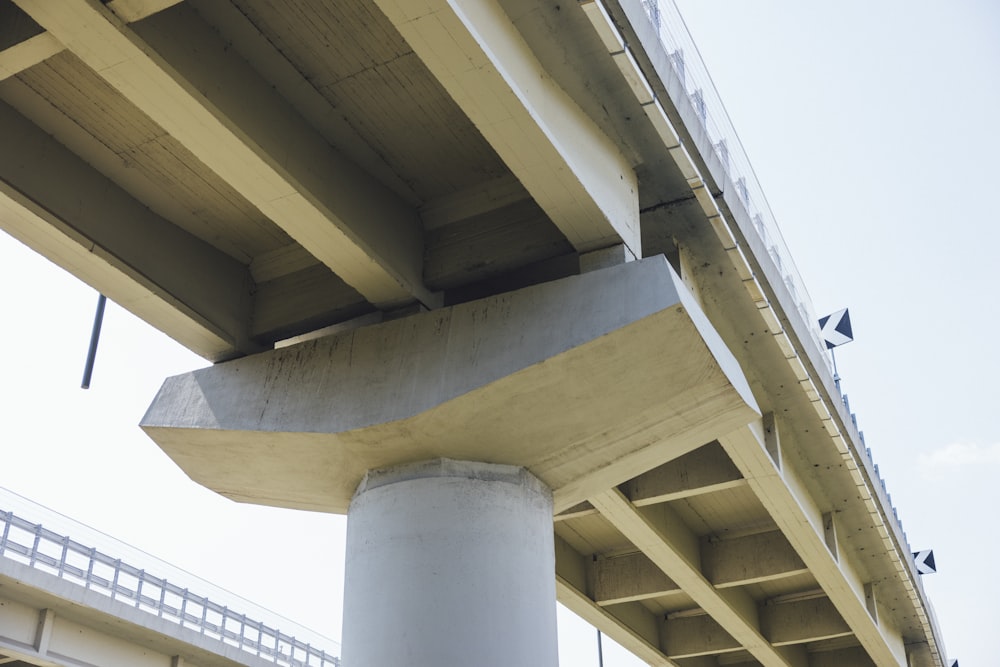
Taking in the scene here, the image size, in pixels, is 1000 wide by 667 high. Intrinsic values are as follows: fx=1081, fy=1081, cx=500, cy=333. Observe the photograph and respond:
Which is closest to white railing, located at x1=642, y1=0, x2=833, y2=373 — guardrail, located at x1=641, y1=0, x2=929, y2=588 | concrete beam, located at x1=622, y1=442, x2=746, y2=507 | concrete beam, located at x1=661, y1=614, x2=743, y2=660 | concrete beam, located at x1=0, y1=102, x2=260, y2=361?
guardrail, located at x1=641, y1=0, x2=929, y2=588

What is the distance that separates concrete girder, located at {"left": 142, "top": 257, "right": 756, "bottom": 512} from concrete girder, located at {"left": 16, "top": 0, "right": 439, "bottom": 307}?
2.06ft

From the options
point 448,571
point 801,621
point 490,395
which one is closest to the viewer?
point 448,571

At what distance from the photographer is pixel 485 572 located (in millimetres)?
7902

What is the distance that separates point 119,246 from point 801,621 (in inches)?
530

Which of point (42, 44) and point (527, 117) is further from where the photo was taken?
point (527, 117)

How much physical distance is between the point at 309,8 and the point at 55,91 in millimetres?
2008

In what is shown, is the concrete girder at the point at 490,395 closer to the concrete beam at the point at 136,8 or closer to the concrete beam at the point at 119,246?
the concrete beam at the point at 119,246

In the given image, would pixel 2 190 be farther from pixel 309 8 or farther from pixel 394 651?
pixel 394 651

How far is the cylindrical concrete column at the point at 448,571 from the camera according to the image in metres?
7.67

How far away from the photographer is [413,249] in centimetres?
894

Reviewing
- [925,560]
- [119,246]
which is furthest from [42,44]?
[925,560]

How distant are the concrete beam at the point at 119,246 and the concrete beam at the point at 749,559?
8.91m

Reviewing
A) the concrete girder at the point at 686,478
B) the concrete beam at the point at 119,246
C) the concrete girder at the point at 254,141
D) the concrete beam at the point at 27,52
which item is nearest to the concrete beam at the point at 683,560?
the concrete girder at the point at 686,478

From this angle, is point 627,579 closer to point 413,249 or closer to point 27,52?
point 413,249
